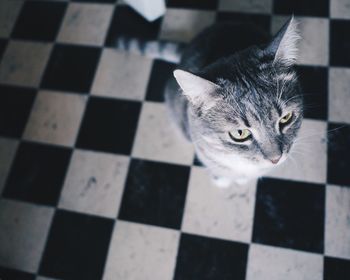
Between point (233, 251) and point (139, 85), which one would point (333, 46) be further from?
point (233, 251)

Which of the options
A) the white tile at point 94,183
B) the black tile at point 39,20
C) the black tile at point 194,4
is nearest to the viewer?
the white tile at point 94,183

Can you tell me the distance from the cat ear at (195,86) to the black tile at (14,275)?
43.4 inches

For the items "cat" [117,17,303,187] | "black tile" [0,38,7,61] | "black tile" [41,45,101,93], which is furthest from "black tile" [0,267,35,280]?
"black tile" [0,38,7,61]

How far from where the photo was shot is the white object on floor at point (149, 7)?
152 cm

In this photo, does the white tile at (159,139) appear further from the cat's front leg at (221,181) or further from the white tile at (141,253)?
the white tile at (141,253)

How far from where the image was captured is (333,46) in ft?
4.91

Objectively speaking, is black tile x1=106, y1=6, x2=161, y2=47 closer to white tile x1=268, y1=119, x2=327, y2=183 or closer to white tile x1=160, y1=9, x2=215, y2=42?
white tile x1=160, y1=9, x2=215, y2=42

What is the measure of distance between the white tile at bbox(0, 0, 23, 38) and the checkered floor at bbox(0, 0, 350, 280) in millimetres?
73

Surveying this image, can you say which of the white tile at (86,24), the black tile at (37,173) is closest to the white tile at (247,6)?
the white tile at (86,24)

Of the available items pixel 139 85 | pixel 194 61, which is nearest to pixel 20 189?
pixel 139 85

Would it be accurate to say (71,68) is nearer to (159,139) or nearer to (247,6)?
(159,139)

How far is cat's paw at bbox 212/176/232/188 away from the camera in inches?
52.2

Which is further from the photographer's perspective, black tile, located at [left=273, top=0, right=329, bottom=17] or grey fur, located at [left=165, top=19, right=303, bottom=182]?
black tile, located at [left=273, top=0, right=329, bottom=17]

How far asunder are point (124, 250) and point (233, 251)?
0.48 metres
